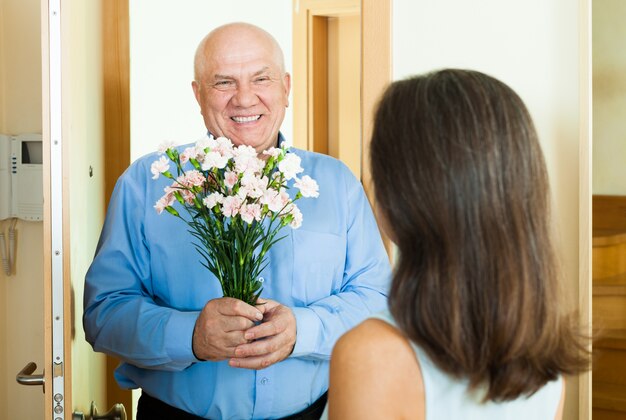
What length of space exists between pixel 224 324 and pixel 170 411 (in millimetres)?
340

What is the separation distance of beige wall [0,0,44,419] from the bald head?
46.3 inches

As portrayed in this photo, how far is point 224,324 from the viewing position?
154cm

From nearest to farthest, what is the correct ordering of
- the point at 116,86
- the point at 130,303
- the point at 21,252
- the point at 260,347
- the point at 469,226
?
the point at 469,226 < the point at 260,347 < the point at 130,303 < the point at 116,86 < the point at 21,252

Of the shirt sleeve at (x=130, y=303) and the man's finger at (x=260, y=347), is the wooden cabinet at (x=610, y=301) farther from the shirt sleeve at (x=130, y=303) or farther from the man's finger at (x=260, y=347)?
the shirt sleeve at (x=130, y=303)

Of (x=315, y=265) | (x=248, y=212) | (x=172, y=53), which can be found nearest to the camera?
(x=248, y=212)

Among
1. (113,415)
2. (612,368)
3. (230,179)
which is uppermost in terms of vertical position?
(230,179)

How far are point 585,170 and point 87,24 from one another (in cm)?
133

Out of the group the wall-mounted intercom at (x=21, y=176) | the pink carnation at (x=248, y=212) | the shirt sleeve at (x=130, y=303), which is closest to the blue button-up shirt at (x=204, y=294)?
the shirt sleeve at (x=130, y=303)

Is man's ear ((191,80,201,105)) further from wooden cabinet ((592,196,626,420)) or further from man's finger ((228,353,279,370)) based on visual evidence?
wooden cabinet ((592,196,626,420))

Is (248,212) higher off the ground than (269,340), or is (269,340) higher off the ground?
(248,212)

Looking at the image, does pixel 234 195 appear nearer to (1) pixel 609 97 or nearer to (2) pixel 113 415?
(2) pixel 113 415

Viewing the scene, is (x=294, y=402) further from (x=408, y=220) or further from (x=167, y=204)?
(x=408, y=220)

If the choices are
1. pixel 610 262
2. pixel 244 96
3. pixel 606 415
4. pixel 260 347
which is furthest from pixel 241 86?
pixel 606 415

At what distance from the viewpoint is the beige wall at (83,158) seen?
1604 mm
